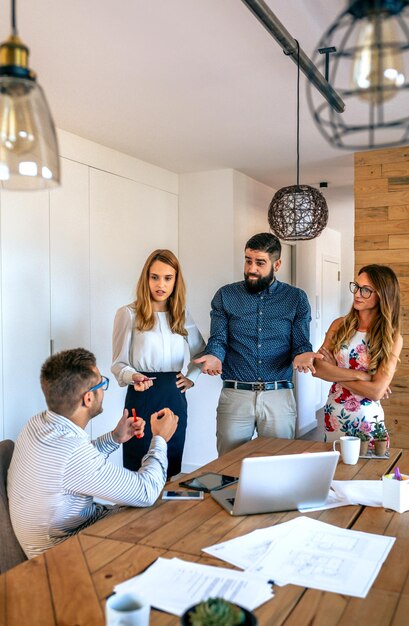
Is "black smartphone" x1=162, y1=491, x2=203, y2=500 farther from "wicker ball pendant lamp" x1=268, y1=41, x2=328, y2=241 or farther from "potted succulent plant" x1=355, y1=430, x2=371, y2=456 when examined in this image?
"wicker ball pendant lamp" x1=268, y1=41, x2=328, y2=241

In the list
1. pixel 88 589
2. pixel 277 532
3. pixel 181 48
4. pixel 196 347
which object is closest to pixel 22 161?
pixel 88 589

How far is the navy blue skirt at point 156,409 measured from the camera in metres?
2.73

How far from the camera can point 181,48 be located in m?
2.49

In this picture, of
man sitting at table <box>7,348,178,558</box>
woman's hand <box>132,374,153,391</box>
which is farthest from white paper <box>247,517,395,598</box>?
woman's hand <box>132,374,153,391</box>

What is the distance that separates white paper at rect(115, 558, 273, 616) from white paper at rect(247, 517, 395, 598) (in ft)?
0.21

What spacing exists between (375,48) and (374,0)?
7 centimetres

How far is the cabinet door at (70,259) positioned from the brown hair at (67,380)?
182 cm

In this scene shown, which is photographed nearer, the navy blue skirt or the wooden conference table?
the wooden conference table

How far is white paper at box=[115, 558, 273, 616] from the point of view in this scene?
120cm

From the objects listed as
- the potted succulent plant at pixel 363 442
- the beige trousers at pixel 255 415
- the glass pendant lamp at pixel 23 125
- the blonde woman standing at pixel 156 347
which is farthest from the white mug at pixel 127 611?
the beige trousers at pixel 255 415

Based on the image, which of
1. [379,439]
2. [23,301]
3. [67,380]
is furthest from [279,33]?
[23,301]

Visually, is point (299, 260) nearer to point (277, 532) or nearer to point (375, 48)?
point (277, 532)

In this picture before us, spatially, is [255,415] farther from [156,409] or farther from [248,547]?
[248,547]

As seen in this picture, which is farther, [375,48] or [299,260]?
[299,260]
